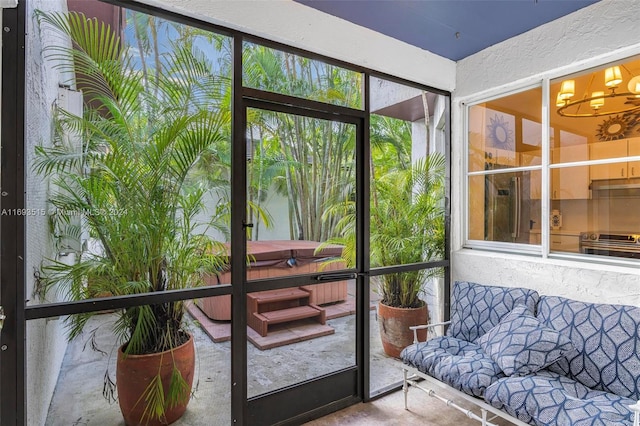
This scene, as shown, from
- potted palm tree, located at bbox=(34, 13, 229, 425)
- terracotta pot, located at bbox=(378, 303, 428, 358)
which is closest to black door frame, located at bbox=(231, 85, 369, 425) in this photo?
potted palm tree, located at bbox=(34, 13, 229, 425)

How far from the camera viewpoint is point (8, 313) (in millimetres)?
1459

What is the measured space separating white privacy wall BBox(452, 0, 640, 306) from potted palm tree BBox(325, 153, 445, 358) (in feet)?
0.61

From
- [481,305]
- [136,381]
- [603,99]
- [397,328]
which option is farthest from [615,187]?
[136,381]

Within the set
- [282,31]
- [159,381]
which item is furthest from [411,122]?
[159,381]

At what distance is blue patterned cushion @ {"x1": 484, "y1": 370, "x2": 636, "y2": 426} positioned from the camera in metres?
1.54

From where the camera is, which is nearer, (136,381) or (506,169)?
(136,381)

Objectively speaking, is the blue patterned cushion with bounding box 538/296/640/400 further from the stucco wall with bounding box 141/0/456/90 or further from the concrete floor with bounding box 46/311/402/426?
the stucco wall with bounding box 141/0/456/90

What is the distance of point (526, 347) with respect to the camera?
6.34ft

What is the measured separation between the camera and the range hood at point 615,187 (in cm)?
210

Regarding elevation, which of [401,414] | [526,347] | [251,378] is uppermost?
[526,347]

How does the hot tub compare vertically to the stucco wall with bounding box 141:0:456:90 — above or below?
below

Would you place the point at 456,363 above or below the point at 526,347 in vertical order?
below

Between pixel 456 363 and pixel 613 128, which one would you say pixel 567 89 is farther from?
pixel 456 363

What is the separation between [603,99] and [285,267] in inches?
92.3
